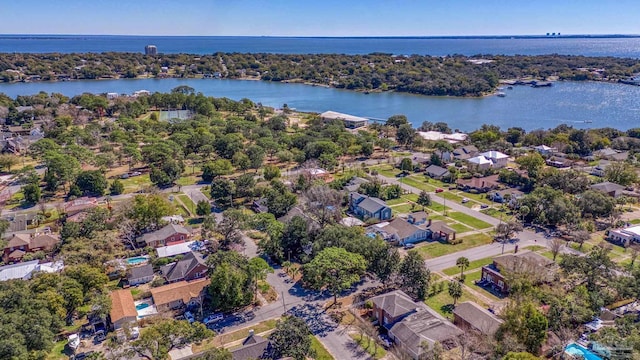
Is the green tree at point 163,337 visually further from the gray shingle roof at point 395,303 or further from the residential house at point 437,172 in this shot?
the residential house at point 437,172

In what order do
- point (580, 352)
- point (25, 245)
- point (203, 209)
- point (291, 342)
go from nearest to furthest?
point (291, 342)
point (580, 352)
point (25, 245)
point (203, 209)

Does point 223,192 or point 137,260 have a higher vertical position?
point 223,192

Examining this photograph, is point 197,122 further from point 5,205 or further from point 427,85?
point 427,85

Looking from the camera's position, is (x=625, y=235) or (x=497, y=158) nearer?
(x=625, y=235)

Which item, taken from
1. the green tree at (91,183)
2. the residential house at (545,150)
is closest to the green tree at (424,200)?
the residential house at (545,150)

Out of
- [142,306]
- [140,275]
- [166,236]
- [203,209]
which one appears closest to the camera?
[142,306]

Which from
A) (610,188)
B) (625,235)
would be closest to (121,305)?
(625,235)

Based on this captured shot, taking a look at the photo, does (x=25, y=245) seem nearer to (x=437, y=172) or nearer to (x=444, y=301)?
(x=444, y=301)
